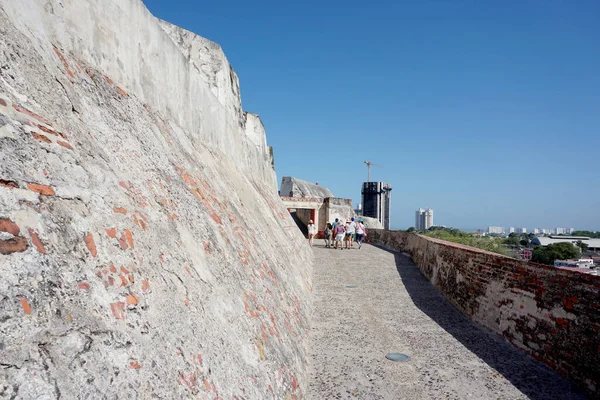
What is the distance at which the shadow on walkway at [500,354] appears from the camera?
4.86 metres

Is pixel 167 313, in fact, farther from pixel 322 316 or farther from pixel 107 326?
pixel 322 316

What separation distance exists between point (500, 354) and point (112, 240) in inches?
232

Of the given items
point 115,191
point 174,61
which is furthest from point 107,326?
point 174,61

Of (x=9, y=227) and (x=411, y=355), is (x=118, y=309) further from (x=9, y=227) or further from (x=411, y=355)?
(x=411, y=355)

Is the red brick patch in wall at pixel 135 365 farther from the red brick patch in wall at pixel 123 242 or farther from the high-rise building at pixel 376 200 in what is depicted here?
the high-rise building at pixel 376 200

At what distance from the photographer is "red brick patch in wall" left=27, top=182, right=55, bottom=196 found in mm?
1809

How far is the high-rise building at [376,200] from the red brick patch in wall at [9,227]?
59145 mm

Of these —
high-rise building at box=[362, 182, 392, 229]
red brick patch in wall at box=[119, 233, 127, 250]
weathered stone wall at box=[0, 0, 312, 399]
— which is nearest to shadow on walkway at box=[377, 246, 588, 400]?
weathered stone wall at box=[0, 0, 312, 399]

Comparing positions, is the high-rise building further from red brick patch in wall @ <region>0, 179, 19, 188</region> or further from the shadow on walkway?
red brick patch in wall @ <region>0, 179, 19, 188</region>

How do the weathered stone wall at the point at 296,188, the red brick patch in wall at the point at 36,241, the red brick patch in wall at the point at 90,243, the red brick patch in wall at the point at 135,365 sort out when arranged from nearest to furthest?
the red brick patch in wall at the point at 36,241, the red brick patch in wall at the point at 135,365, the red brick patch in wall at the point at 90,243, the weathered stone wall at the point at 296,188

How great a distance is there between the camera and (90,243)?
1.99 m

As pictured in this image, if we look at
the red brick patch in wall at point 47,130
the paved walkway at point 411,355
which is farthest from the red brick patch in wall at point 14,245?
the paved walkway at point 411,355

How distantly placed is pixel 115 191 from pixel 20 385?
142 cm

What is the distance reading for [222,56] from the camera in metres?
11.1
